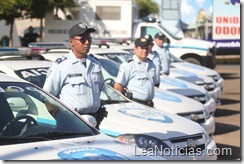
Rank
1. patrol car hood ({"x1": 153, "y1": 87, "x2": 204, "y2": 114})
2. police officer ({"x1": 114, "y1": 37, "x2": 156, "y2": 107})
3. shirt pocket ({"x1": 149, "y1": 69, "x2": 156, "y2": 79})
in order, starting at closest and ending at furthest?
police officer ({"x1": 114, "y1": 37, "x2": 156, "y2": 107})
shirt pocket ({"x1": 149, "y1": 69, "x2": 156, "y2": 79})
patrol car hood ({"x1": 153, "y1": 87, "x2": 204, "y2": 114})

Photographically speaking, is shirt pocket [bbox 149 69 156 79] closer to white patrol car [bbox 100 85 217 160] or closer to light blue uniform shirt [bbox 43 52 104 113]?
white patrol car [bbox 100 85 217 160]

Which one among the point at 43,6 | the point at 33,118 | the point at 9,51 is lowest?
the point at 33,118

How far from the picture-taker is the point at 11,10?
789 inches

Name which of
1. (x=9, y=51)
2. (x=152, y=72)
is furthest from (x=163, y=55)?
(x=9, y=51)

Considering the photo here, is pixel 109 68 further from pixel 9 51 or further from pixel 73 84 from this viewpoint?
pixel 73 84

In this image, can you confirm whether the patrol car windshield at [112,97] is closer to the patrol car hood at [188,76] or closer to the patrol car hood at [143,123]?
the patrol car hood at [143,123]

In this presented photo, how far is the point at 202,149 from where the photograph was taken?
259 inches

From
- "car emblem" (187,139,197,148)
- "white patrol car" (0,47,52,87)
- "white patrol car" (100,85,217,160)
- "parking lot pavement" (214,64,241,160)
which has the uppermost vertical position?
"white patrol car" (0,47,52,87)

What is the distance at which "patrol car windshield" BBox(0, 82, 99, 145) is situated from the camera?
177 inches

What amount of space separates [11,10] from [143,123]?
568 inches

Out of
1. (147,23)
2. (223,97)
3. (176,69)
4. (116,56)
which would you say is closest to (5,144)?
(116,56)

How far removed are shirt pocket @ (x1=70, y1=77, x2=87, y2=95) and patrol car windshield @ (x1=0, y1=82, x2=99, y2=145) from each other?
0.51m

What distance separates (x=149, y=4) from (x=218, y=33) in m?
20.2

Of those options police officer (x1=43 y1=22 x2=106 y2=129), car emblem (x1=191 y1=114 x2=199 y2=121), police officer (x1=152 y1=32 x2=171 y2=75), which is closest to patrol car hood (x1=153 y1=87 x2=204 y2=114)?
car emblem (x1=191 y1=114 x2=199 y2=121)
